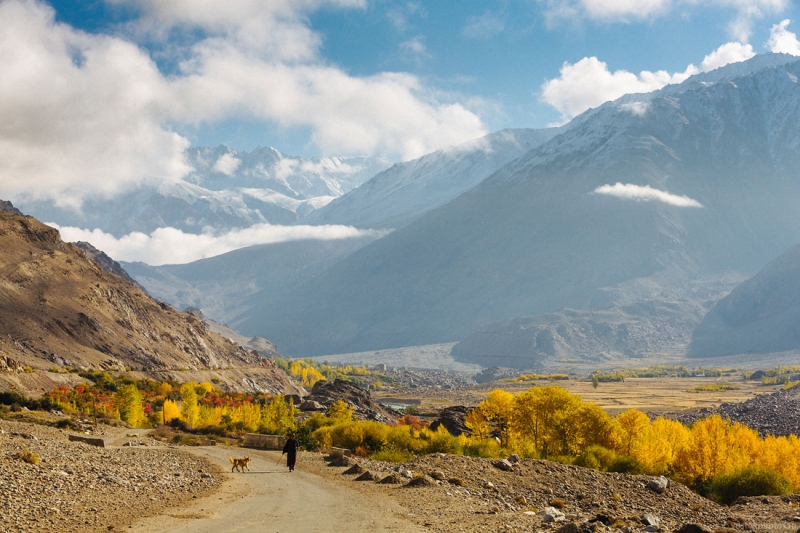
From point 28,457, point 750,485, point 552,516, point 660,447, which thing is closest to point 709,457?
point 660,447

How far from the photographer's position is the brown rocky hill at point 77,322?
129875 mm

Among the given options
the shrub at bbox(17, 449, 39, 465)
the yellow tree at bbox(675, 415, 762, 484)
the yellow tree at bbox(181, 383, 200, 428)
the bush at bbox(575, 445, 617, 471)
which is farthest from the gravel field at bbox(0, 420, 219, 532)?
the yellow tree at bbox(181, 383, 200, 428)

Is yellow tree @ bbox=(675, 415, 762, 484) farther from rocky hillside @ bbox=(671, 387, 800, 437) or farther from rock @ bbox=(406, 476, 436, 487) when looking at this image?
rocky hillside @ bbox=(671, 387, 800, 437)

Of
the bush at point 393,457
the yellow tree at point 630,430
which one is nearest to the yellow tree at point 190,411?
the bush at point 393,457

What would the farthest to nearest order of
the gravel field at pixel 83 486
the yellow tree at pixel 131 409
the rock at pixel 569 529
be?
1. the yellow tree at pixel 131 409
2. the rock at pixel 569 529
3. the gravel field at pixel 83 486

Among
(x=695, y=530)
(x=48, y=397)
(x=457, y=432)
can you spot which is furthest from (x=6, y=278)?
(x=695, y=530)

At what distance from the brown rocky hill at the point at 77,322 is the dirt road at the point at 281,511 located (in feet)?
269

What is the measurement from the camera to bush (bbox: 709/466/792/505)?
185 feet

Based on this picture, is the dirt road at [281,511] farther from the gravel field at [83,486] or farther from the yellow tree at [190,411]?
the yellow tree at [190,411]

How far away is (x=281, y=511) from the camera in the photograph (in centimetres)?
2705

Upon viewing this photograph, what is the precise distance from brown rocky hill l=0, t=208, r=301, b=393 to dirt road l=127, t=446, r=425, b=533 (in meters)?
81.9

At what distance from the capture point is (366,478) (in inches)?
1492

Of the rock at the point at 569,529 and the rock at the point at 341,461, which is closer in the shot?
the rock at the point at 569,529

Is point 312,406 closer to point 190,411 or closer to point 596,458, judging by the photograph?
point 190,411
